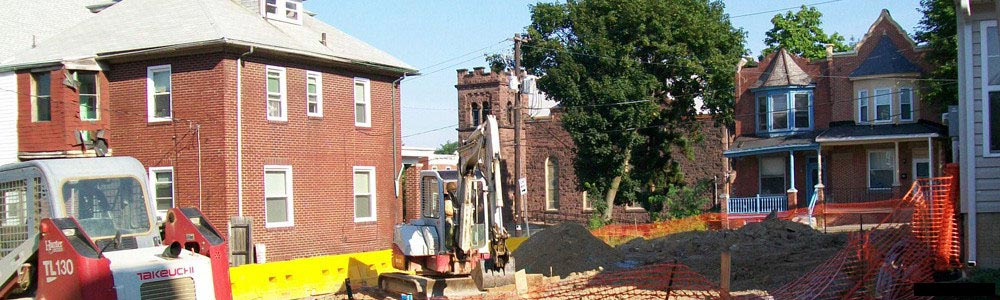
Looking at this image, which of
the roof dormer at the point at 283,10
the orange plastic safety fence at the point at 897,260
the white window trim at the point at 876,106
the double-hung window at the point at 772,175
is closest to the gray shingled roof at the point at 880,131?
the white window trim at the point at 876,106

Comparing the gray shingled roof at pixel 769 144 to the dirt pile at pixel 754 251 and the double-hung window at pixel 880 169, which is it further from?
the dirt pile at pixel 754 251

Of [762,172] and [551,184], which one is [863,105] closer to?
[762,172]

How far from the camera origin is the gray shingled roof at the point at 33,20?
3209 centimetres

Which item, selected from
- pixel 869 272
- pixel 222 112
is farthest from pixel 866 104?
pixel 869 272

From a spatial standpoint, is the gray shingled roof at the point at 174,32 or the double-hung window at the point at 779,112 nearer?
the gray shingled roof at the point at 174,32

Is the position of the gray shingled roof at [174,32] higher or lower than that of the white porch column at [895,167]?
→ higher

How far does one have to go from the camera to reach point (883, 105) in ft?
131

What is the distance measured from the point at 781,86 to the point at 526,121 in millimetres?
19951

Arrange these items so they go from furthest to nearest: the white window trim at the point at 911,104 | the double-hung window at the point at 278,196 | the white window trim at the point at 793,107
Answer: the white window trim at the point at 793,107 < the white window trim at the point at 911,104 < the double-hung window at the point at 278,196

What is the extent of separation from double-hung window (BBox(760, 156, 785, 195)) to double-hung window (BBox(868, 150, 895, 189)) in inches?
156

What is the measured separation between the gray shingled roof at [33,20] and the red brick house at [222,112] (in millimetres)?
1750

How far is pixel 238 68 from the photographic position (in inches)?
1109

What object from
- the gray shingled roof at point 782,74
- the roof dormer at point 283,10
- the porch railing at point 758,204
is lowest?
the porch railing at point 758,204

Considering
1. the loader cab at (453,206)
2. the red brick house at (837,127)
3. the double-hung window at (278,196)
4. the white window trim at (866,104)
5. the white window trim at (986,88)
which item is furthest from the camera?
the white window trim at (866,104)
